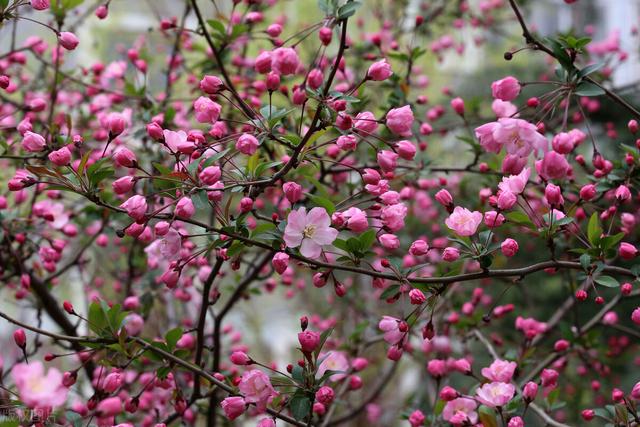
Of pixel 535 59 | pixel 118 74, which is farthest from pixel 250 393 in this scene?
pixel 535 59

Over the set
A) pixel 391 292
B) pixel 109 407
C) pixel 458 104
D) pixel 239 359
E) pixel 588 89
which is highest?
pixel 458 104

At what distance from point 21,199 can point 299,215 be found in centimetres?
98

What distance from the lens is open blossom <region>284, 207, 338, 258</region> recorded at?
969mm

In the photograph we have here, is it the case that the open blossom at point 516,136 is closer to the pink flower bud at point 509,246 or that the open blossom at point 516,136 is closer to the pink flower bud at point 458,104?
the pink flower bud at point 509,246

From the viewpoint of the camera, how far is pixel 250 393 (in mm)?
1023

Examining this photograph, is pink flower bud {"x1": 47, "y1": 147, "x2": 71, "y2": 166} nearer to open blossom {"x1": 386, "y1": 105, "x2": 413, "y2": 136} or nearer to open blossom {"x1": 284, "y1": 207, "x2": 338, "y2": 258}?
open blossom {"x1": 284, "y1": 207, "x2": 338, "y2": 258}

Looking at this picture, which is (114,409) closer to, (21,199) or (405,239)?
(21,199)

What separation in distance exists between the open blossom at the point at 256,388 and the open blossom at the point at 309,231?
206 mm

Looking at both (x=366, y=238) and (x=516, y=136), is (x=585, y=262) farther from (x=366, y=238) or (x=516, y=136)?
(x=366, y=238)

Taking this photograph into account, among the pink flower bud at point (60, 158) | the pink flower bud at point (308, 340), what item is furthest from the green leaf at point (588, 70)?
the pink flower bud at point (60, 158)

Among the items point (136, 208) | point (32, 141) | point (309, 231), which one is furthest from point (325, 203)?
point (32, 141)

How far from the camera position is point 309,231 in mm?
985

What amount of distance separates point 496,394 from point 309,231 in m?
0.47

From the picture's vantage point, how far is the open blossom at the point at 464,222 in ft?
3.40
